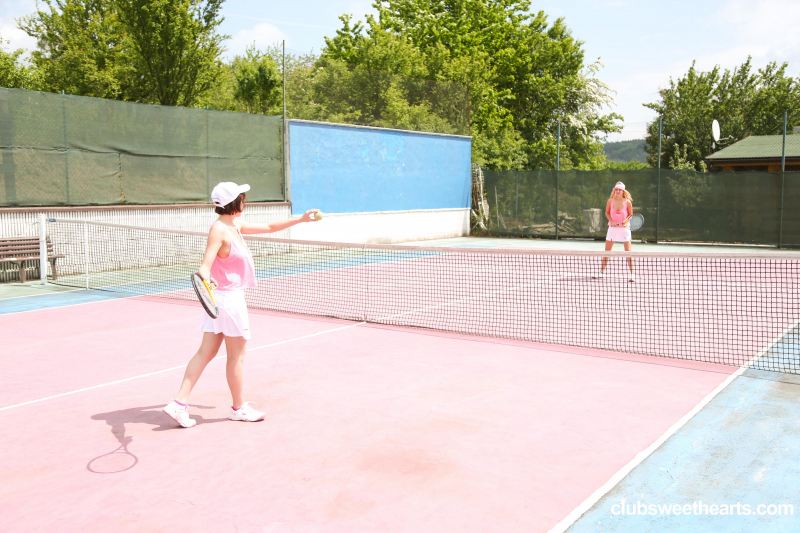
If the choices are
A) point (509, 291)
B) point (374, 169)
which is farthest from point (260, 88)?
point (509, 291)

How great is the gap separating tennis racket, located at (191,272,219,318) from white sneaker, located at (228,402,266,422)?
889 millimetres

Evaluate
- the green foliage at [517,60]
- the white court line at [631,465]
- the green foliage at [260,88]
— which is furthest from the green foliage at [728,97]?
the white court line at [631,465]

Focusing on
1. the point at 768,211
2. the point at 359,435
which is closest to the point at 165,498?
the point at 359,435

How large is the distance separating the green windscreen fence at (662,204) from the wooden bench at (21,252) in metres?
14.4

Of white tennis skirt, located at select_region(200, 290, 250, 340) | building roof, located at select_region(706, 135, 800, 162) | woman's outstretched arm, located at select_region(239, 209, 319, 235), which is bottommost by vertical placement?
white tennis skirt, located at select_region(200, 290, 250, 340)

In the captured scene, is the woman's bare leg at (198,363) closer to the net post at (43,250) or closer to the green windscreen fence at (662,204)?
the net post at (43,250)

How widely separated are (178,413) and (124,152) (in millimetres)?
11013

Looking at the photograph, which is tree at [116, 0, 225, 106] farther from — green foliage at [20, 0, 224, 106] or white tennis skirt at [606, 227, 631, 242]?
white tennis skirt at [606, 227, 631, 242]

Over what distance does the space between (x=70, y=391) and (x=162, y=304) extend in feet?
14.4

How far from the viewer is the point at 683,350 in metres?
6.67

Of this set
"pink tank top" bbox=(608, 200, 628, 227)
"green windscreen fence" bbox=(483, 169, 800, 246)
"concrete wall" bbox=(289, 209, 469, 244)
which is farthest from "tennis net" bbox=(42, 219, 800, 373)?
"green windscreen fence" bbox=(483, 169, 800, 246)

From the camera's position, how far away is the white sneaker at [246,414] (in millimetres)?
4680

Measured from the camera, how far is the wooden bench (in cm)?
1188

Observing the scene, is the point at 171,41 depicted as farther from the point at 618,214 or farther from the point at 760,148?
the point at 760,148
